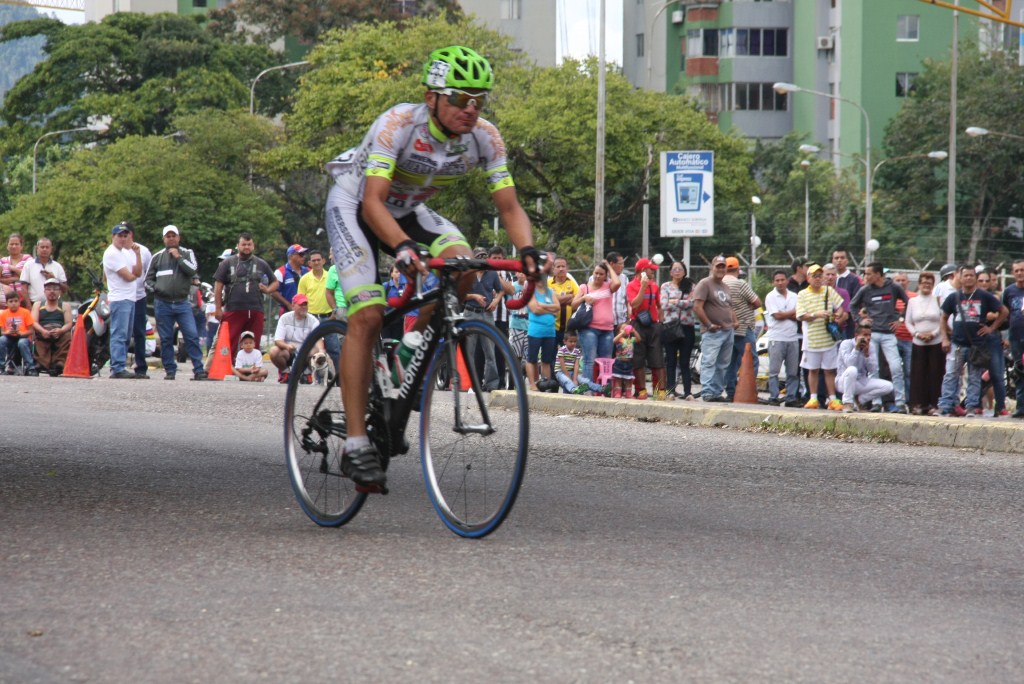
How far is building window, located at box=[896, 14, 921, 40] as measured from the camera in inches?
3541

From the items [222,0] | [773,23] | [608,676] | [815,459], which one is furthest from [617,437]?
[222,0]

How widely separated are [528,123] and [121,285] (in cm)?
3366

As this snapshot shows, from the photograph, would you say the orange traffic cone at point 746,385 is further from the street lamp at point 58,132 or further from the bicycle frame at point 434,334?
the street lamp at point 58,132

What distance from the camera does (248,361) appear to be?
22359mm

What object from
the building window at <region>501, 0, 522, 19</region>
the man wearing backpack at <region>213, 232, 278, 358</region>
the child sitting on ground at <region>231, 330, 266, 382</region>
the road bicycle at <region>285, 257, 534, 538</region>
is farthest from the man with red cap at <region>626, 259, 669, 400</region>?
the building window at <region>501, 0, 522, 19</region>

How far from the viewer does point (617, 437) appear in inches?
502

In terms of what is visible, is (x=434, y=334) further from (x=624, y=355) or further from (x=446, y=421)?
(x=624, y=355)

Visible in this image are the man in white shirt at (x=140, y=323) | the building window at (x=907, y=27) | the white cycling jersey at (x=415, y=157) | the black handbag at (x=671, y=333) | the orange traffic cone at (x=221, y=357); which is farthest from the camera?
the building window at (x=907, y=27)

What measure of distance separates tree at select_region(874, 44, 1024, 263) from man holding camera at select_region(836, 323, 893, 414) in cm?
5407

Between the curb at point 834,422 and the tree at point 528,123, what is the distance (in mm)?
34290

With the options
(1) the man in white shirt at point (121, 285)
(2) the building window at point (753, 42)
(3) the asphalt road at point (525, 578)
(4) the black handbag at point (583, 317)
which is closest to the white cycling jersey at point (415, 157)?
(3) the asphalt road at point (525, 578)

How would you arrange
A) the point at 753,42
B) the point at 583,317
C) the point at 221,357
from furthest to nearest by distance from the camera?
the point at 753,42, the point at 221,357, the point at 583,317

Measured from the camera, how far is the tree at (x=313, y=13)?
7650 centimetres

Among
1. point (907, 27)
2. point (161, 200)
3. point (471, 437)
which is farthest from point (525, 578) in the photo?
point (907, 27)
